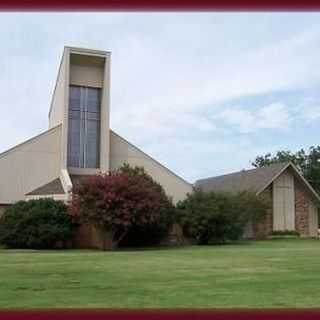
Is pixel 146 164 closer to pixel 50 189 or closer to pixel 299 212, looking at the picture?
pixel 50 189

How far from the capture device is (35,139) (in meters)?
44.5

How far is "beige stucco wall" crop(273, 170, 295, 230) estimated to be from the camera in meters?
55.6

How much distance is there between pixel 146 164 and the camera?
153 feet

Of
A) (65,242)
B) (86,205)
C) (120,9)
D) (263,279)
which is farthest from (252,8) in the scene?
(65,242)

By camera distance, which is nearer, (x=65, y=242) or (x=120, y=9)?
(x=120, y=9)

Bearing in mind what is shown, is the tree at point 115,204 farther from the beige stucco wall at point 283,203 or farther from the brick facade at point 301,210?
the brick facade at point 301,210

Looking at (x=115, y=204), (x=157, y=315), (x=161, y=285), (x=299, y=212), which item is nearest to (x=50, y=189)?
(x=115, y=204)

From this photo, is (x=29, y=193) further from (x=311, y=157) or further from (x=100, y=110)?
(x=311, y=157)

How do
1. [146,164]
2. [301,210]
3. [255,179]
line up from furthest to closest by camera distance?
[255,179] → [301,210] → [146,164]

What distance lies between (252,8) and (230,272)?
17.3 m

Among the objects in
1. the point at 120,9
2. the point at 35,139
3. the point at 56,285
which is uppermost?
the point at 35,139

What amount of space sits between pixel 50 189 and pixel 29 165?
2.85 m

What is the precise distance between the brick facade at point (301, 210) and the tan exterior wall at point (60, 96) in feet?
72.6

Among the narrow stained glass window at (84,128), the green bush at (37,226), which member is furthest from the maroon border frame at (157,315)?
the narrow stained glass window at (84,128)
